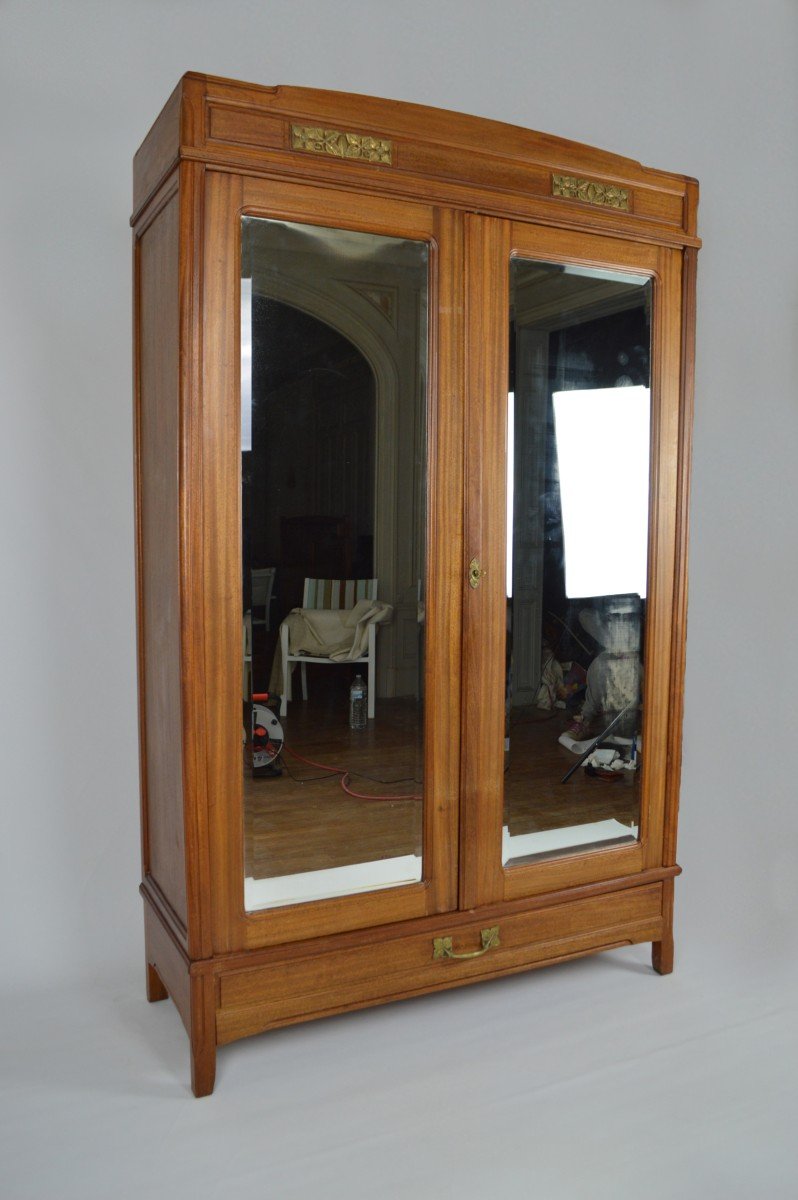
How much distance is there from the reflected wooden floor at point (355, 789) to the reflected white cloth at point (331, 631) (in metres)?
0.11

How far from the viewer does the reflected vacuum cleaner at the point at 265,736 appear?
2.18 meters

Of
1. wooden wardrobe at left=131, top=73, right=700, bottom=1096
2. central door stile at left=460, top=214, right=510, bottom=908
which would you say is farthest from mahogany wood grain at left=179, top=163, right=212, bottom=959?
central door stile at left=460, top=214, right=510, bottom=908

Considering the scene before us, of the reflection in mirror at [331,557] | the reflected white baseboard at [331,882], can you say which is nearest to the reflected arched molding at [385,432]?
the reflection in mirror at [331,557]

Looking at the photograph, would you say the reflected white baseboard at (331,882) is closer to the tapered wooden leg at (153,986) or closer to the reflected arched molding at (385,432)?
the reflected arched molding at (385,432)

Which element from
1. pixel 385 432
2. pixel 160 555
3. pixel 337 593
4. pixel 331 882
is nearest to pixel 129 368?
pixel 160 555

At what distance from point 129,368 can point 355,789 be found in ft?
4.17

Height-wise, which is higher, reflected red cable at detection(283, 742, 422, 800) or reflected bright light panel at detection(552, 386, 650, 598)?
reflected bright light panel at detection(552, 386, 650, 598)

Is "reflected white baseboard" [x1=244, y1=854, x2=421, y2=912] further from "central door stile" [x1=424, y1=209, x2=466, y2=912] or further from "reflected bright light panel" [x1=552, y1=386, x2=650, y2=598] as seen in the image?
"reflected bright light panel" [x1=552, y1=386, x2=650, y2=598]

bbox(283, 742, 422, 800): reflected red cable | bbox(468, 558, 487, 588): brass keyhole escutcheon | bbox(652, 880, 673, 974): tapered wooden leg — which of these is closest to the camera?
bbox(283, 742, 422, 800): reflected red cable

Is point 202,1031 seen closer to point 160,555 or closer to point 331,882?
point 331,882

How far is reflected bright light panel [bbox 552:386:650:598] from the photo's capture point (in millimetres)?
2498

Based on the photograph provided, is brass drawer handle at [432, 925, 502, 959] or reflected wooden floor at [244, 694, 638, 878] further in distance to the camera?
brass drawer handle at [432, 925, 502, 959]

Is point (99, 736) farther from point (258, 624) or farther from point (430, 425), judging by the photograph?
point (430, 425)

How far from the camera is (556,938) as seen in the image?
257cm
